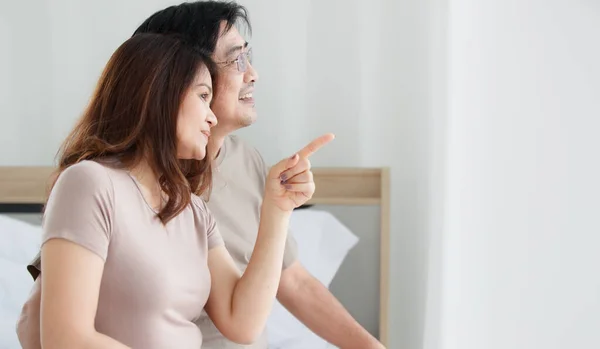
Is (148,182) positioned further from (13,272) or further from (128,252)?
(13,272)

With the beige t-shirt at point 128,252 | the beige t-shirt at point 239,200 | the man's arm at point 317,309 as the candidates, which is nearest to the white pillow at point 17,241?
the beige t-shirt at point 239,200

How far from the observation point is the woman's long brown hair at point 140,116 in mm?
1120

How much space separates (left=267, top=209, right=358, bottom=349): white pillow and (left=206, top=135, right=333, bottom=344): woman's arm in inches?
30.8

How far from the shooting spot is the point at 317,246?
7.37ft

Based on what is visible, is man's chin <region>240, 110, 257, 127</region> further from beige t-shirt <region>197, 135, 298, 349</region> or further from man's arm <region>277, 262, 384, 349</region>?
man's arm <region>277, 262, 384, 349</region>

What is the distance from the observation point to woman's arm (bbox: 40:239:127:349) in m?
0.97

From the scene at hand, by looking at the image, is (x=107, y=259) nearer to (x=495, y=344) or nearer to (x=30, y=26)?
(x=495, y=344)

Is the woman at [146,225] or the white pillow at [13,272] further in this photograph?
the white pillow at [13,272]

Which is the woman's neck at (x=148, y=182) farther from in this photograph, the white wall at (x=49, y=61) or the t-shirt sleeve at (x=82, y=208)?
the white wall at (x=49, y=61)

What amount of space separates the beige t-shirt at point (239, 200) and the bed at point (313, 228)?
39 cm

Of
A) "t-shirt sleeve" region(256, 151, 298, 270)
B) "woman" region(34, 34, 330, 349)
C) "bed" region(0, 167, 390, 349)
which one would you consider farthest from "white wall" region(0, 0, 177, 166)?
"woman" region(34, 34, 330, 349)

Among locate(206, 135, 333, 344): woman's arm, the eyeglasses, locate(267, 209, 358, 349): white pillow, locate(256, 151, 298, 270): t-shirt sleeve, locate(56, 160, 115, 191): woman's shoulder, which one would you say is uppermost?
the eyeglasses

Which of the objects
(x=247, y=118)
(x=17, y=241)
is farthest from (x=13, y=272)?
(x=247, y=118)

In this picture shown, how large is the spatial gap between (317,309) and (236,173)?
331mm
